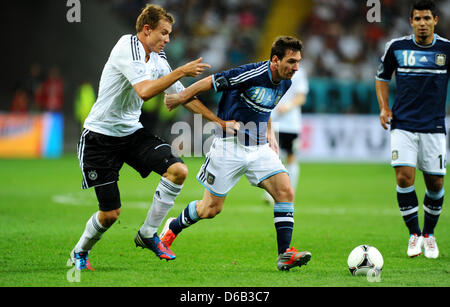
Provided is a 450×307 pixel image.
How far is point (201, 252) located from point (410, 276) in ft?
7.02

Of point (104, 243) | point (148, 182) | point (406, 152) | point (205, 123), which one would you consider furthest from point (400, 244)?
point (205, 123)

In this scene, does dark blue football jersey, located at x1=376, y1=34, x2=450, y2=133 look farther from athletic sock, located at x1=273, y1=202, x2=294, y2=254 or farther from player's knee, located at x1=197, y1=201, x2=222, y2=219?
player's knee, located at x1=197, y1=201, x2=222, y2=219

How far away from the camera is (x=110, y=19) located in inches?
926

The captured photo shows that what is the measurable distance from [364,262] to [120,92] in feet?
8.18

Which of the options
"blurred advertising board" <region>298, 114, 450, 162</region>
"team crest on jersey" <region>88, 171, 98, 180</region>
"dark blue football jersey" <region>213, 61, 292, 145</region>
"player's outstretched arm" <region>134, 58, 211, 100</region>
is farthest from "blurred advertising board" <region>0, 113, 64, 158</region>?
"player's outstretched arm" <region>134, 58, 211, 100</region>

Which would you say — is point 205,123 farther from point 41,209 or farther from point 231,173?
point 231,173

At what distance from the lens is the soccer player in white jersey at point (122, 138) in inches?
238

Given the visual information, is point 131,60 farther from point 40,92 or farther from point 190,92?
point 40,92

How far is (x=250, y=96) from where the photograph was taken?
6410 mm

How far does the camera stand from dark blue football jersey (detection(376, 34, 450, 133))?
23.4 ft

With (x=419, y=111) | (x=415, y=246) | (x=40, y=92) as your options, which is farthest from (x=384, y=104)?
(x=40, y=92)

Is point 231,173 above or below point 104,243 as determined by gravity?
above

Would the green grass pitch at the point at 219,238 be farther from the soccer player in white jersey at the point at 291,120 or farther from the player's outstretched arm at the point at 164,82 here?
the player's outstretched arm at the point at 164,82

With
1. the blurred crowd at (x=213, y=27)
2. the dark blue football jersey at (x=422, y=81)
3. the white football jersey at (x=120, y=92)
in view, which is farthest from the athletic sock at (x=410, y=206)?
the blurred crowd at (x=213, y=27)
